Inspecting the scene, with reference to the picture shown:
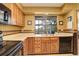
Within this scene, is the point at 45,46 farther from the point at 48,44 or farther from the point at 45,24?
the point at 45,24

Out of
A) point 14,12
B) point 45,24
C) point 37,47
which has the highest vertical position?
point 14,12

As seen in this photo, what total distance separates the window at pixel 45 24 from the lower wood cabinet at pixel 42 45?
7.22 ft

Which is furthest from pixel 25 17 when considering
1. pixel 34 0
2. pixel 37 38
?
pixel 34 0

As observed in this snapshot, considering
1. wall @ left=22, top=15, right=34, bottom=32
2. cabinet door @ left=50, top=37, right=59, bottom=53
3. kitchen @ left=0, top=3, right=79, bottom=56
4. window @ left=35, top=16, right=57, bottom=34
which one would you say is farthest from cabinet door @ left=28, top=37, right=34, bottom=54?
wall @ left=22, top=15, right=34, bottom=32

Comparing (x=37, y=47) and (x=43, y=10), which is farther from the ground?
(x=43, y=10)

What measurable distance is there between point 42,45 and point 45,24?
8.35 ft

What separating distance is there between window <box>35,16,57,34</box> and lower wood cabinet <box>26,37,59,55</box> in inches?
86.6

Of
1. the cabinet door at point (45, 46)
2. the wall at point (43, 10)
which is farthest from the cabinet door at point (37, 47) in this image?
the wall at point (43, 10)

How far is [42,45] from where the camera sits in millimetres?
4512

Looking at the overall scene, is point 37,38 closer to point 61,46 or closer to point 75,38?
point 61,46

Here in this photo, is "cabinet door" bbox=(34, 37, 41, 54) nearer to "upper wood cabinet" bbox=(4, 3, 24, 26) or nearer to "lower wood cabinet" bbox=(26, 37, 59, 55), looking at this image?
"lower wood cabinet" bbox=(26, 37, 59, 55)

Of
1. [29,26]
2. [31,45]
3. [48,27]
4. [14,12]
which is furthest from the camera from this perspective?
[29,26]

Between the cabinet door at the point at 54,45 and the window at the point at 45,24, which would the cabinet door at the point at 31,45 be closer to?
the cabinet door at the point at 54,45

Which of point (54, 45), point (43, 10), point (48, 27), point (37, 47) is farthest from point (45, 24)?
point (37, 47)
